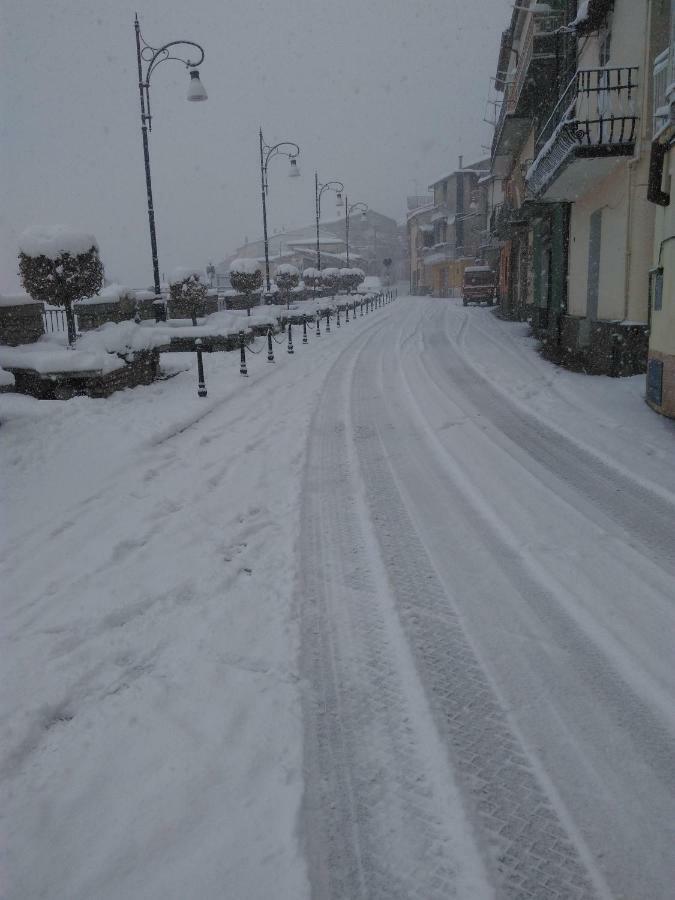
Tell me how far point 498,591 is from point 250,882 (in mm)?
2376

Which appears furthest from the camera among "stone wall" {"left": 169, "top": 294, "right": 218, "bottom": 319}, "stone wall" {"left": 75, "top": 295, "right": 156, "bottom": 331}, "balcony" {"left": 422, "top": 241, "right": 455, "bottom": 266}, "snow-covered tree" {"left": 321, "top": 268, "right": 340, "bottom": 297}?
"balcony" {"left": 422, "top": 241, "right": 455, "bottom": 266}

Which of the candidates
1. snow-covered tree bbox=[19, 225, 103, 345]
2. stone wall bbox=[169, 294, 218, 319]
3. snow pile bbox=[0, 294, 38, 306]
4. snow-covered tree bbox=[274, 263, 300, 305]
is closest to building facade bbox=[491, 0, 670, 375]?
snow-covered tree bbox=[19, 225, 103, 345]

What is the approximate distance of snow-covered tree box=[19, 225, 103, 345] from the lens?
43.5ft

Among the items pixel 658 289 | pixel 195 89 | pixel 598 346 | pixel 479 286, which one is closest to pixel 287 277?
pixel 479 286

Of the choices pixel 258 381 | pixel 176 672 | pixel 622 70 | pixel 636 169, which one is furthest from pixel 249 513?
pixel 622 70

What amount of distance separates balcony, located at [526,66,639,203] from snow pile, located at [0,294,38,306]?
1133 centimetres

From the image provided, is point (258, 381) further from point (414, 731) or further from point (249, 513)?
point (414, 731)

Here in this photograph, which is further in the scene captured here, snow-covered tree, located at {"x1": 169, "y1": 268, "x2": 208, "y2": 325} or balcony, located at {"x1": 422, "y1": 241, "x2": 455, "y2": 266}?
balcony, located at {"x1": 422, "y1": 241, "x2": 455, "y2": 266}

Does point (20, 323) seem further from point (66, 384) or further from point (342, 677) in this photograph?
point (342, 677)

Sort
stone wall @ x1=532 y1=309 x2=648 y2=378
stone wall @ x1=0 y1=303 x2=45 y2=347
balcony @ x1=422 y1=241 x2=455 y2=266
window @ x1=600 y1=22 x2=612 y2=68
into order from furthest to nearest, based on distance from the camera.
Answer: balcony @ x1=422 y1=241 x2=455 y2=266 < window @ x1=600 y1=22 x2=612 y2=68 < stone wall @ x1=0 y1=303 x2=45 y2=347 < stone wall @ x1=532 y1=309 x2=648 y2=378

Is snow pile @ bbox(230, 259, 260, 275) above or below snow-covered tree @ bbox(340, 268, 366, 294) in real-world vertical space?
below

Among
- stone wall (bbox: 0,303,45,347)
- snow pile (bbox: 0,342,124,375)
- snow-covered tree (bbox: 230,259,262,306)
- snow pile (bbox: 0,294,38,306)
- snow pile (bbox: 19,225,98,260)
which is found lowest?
snow pile (bbox: 0,342,124,375)

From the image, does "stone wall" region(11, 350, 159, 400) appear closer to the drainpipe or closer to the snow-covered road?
the snow-covered road

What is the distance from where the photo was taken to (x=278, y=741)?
271 cm
